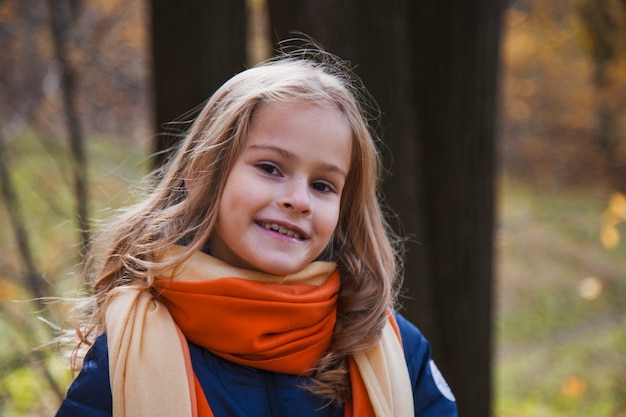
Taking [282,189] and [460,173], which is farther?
[460,173]

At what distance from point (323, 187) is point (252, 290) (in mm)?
375

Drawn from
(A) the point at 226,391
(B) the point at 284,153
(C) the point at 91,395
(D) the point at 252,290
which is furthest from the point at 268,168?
(C) the point at 91,395

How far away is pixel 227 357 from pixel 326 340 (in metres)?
0.33

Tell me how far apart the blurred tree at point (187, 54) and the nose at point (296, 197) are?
1904 mm

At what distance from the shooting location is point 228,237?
6.91 feet

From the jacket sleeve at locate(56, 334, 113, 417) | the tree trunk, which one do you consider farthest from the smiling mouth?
the tree trunk

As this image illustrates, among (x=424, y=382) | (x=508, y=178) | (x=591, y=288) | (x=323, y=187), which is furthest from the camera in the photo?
(x=508, y=178)

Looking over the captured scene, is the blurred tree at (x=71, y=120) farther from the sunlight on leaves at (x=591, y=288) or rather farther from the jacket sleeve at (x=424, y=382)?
the sunlight on leaves at (x=591, y=288)

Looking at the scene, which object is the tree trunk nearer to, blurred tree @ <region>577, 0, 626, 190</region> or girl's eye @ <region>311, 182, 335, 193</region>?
girl's eye @ <region>311, 182, 335, 193</region>

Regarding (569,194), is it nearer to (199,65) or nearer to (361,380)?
(199,65)

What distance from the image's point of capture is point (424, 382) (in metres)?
2.30

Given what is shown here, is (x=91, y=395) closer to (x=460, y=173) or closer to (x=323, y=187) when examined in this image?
(x=323, y=187)

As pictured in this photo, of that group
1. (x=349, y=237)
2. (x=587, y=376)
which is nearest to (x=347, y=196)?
(x=349, y=237)

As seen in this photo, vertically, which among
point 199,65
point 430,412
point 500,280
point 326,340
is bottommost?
point 500,280
